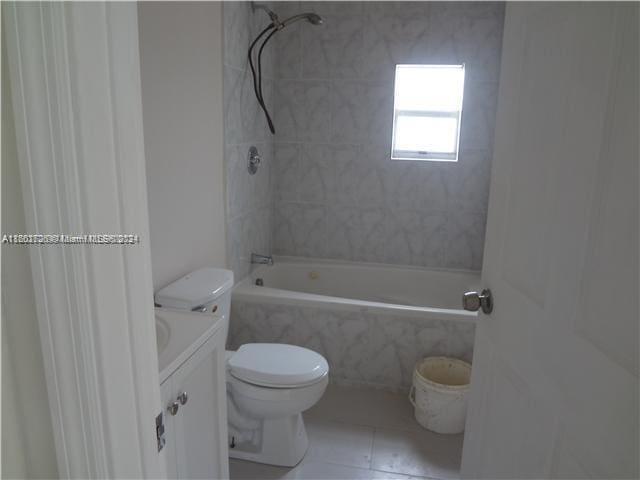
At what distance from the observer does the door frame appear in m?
0.58

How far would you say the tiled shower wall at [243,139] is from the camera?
2471mm

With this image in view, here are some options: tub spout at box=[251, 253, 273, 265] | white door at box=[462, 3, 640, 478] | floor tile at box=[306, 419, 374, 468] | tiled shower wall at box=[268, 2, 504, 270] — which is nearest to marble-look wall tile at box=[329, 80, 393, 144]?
tiled shower wall at box=[268, 2, 504, 270]

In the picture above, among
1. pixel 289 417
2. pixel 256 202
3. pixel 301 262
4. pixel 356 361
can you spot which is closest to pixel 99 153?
pixel 289 417

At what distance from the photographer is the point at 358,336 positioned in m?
2.63

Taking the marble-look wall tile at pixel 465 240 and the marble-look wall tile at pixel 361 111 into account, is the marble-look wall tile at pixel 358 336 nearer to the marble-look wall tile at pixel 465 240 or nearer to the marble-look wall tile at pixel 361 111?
the marble-look wall tile at pixel 465 240

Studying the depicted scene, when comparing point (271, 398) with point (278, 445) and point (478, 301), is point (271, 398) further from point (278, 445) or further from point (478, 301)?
point (478, 301)

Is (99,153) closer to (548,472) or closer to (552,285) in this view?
(552,285)

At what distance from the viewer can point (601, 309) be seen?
0.77m

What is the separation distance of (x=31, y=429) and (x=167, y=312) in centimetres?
79

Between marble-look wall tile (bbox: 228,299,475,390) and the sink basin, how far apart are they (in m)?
1.30

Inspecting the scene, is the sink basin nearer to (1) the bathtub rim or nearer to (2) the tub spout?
(1) the bathtub rim

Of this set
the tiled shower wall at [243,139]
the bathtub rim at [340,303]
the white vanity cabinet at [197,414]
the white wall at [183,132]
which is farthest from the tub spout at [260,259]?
the white vanity cabinet at [197,414]

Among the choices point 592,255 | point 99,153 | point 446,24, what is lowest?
point 592,255

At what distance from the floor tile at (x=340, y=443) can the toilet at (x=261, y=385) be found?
90 millimetres
